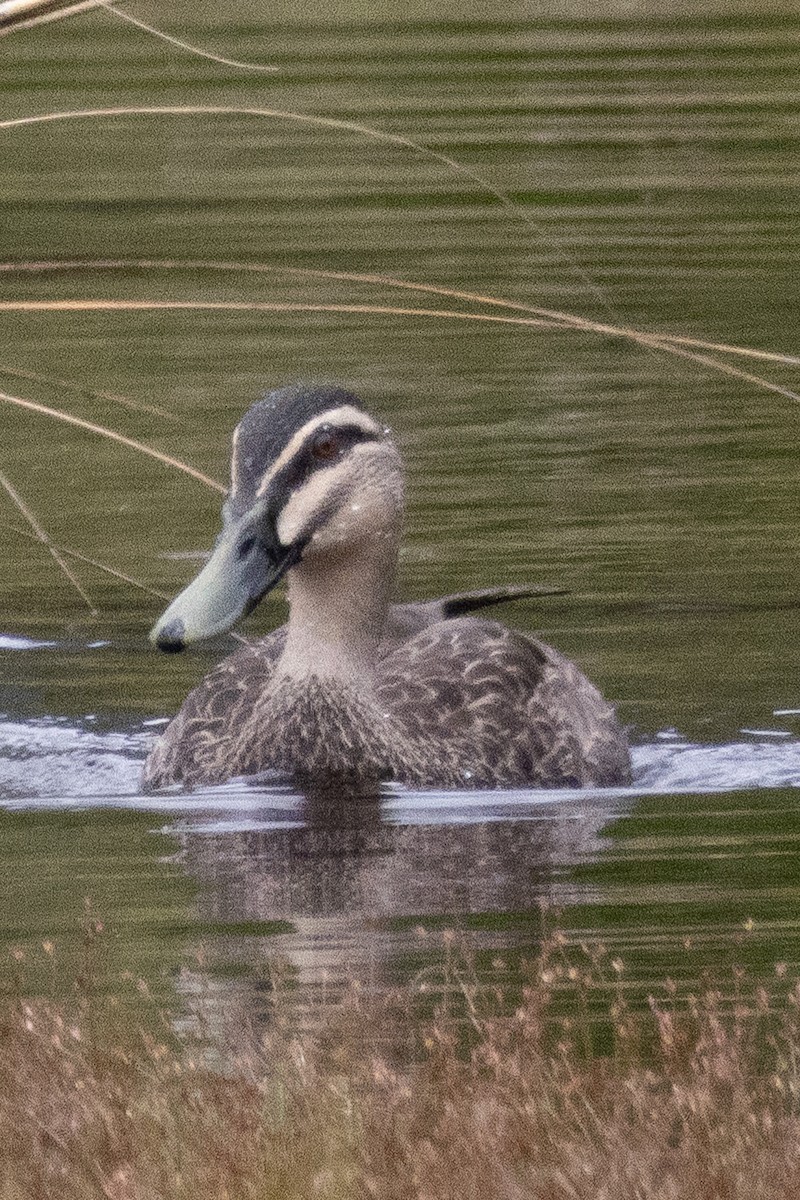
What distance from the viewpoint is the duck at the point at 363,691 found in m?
10.3

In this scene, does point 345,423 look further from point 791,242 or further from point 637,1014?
point 791,242

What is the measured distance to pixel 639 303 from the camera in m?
18.1

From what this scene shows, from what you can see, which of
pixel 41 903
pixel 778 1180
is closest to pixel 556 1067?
pixel 778 1180

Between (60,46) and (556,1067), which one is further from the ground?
(60,46)

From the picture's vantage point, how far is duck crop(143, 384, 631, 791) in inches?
407

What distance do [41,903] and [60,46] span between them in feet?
72.7

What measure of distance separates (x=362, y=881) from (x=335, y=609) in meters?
1.79

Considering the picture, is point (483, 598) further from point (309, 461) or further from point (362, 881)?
point (362, 881)

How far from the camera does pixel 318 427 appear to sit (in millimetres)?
10172

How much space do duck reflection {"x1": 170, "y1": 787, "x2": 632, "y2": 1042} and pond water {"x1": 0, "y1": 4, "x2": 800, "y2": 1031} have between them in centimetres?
2

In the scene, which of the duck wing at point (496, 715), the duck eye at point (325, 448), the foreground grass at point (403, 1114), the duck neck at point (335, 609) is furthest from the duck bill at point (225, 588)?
the foreground grass at point (403, 1114)

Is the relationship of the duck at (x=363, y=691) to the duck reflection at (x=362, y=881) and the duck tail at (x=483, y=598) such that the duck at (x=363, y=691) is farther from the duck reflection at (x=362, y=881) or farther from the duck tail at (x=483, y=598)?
the duck reflection at (x=362, y=881)

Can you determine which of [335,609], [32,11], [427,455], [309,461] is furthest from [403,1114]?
[427,455]

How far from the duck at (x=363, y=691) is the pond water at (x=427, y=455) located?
0.62 feet
